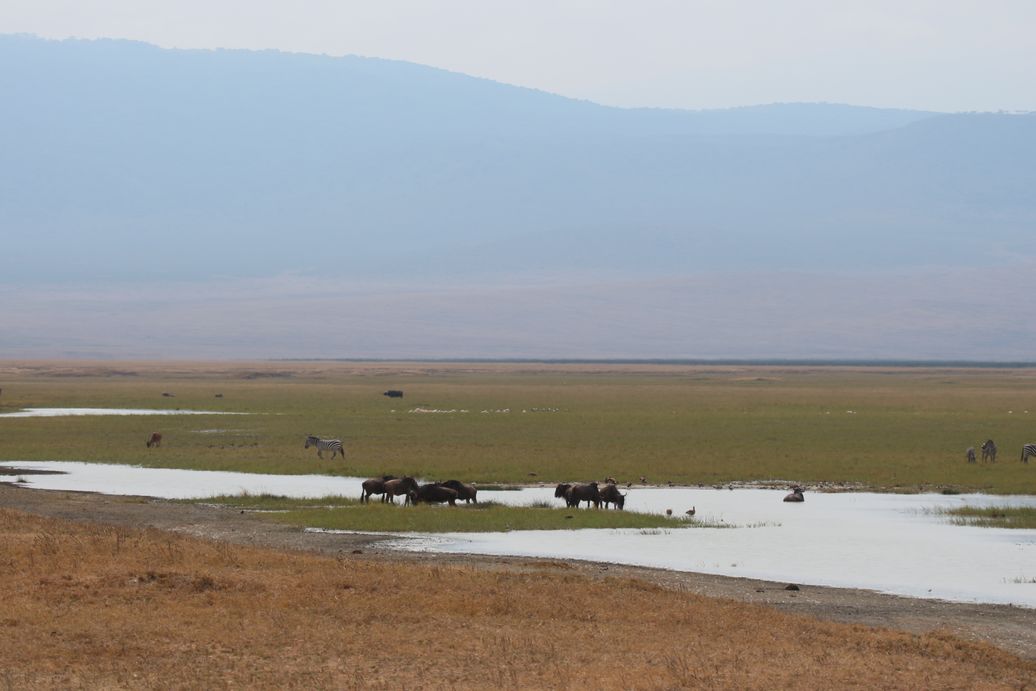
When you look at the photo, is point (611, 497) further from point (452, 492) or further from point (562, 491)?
point (452, 492)

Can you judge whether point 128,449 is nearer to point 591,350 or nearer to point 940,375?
point 940,375

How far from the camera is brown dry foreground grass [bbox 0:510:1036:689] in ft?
44.1

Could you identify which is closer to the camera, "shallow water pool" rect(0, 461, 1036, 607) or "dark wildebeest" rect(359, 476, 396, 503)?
Result: "shallow water pool" rect(0, 461, 1036, 607)

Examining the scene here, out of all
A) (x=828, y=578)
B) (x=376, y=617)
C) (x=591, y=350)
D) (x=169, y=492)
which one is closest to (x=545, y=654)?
(x=376, y=617)

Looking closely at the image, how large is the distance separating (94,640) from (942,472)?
25985 millimetres

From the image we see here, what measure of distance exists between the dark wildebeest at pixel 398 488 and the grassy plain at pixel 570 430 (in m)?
5.02

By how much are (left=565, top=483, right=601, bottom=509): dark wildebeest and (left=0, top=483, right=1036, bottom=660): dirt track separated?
5.19 metres

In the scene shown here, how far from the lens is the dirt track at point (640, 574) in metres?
17.0

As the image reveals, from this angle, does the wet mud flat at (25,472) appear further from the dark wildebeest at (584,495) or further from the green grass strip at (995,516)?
the green grass strip at (995,516)

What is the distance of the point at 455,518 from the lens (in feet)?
88.4

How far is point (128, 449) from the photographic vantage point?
4375 cm

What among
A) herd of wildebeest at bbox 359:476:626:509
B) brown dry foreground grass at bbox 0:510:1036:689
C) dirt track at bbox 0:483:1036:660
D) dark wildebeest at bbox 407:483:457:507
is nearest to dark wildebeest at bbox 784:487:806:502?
herd of wildebeest at bbox 359:476:626:509

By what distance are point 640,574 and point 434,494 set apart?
9681mm

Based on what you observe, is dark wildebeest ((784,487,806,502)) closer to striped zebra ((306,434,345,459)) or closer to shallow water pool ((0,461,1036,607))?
shallow water pool ((0,461,1036,607))
